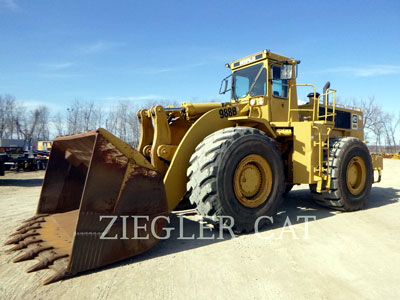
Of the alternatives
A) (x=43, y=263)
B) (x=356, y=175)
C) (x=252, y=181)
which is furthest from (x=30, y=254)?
(x=356, y=175)

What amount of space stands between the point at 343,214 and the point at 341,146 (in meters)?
1.40

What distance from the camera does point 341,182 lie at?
5.55m

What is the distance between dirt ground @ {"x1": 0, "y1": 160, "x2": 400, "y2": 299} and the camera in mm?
2596

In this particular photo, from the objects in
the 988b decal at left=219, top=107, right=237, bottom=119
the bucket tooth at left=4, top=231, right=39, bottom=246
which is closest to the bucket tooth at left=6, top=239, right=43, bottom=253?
the bucket tooth at left=4, top=231, right=39, bottom=246

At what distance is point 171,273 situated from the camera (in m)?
2.97

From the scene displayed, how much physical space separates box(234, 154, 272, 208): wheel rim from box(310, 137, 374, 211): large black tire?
Answer: 5.46 feet

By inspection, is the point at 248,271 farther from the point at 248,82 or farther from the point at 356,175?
the point at 356,175

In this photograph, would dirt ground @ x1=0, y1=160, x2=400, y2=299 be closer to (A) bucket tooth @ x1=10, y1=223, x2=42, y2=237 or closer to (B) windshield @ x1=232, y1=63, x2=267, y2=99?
(A) bucket tooth @ x1=10, y1=223, x2=42, y2=237

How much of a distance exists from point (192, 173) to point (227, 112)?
1501mm

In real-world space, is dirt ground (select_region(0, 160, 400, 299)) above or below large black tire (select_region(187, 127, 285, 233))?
below

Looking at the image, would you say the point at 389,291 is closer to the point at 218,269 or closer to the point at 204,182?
the point at 218,269

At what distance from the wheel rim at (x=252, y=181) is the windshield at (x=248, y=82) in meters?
1.87

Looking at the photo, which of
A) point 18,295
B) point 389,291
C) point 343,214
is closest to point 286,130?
point 343,214

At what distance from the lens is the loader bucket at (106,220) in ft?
9.59
